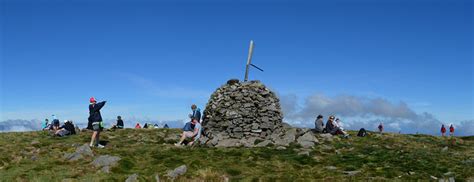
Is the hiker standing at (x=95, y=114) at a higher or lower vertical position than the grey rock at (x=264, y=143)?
higher

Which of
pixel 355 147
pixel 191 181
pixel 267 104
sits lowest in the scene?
pixel 191 181

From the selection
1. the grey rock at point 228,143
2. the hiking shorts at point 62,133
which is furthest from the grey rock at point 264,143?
the hiking shorts at point 62,133

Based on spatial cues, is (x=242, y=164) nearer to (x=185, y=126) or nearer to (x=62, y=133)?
(x=185, y=126)

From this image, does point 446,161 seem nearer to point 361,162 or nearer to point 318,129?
point 361,162

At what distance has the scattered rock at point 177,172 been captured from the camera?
15.7 metres

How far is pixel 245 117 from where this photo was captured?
2570 centimetres

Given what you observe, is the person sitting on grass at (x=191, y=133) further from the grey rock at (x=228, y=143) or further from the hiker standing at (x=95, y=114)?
the hiker standing at (x=95, y=114)

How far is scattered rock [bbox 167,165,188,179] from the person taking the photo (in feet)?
51.4

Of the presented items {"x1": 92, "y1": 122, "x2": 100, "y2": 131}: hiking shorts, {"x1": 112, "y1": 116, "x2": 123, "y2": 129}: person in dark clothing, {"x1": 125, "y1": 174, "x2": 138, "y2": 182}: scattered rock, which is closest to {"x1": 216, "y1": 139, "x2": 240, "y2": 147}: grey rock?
{"x1": 92, "y1": 122, "x2": 100, "y2": 131}: hiking shorts

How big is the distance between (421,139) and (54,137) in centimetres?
2631

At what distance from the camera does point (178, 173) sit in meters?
15.9

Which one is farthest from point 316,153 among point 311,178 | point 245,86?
point 245,86

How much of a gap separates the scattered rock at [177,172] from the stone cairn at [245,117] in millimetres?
7941

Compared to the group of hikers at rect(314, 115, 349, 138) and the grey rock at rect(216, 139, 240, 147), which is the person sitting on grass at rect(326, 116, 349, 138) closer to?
the group of hikers at rect(314, 115, 349, 138)
